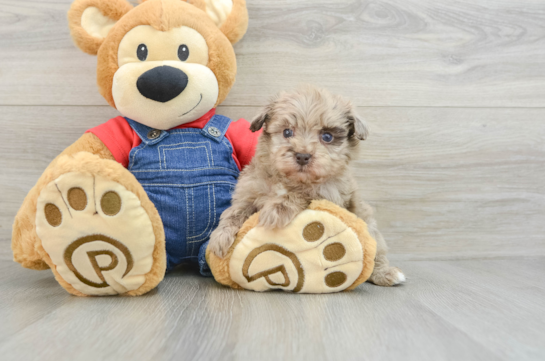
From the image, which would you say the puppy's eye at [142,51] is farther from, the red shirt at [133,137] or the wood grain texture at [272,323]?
the wood grain texture at [272,323]

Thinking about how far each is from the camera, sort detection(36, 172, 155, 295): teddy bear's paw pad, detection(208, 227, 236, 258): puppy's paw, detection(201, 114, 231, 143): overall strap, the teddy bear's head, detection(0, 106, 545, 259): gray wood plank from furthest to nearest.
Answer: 1. detection(0, 106, 545, 259): gray wood plank
2. detection(201, 114, 231, 143): overall strap
3. the teddy bear's head
4. detection(208, 227, 236, 258): puppy's paw
5. detection(36, 172, 155, 295): teddy bear's paw pad

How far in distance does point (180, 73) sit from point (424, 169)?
113cm

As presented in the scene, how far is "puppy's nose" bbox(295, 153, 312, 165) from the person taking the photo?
1.10 m

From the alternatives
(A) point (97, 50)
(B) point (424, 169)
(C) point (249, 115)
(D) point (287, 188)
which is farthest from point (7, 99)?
(B) point (424, 169)

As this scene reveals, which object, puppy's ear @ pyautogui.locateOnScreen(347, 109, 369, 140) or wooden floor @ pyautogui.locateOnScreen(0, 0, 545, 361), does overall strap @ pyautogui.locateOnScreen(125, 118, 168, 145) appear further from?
puppy's ear @ pyautogui.locateOnScreen(347, 109, 369, 140)

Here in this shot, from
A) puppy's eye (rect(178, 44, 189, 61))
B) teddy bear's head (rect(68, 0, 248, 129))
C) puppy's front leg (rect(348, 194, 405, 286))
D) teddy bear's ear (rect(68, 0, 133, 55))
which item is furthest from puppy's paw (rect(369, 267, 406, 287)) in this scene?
teddy bear's ear (rect(68, 0, 133, 55))

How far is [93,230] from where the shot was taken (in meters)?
1.04

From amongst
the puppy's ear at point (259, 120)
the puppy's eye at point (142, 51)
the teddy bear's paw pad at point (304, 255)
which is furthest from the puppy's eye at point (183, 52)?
the teddy bear's paw pad at point (304, 255)

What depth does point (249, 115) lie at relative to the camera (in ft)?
5.50

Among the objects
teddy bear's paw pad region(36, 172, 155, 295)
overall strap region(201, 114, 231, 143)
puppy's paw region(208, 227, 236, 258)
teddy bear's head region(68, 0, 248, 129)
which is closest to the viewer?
teddy bear's paw pad region(36, 172, 155, 295)

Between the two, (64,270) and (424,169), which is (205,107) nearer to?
(64,270)

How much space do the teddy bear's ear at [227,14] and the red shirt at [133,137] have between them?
1.00ft

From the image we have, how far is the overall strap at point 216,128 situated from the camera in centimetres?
139

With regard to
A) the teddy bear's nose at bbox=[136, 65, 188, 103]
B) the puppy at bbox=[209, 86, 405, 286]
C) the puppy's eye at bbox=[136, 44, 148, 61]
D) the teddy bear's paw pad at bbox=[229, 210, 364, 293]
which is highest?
the puppy's eye at bbox=[136, 44, 148, 61]
